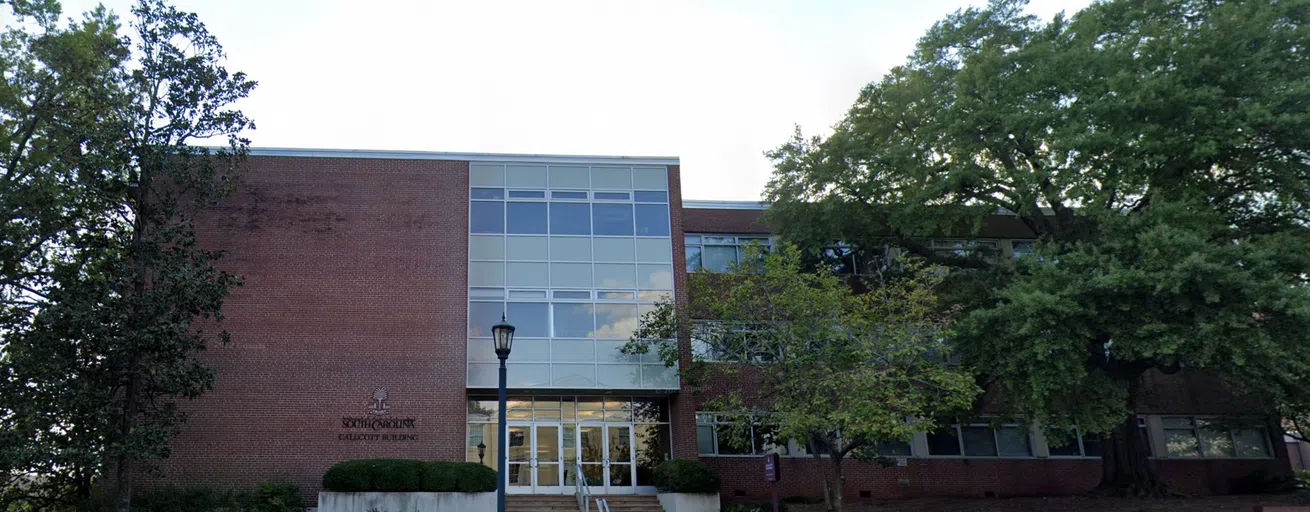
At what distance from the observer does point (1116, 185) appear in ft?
68.6

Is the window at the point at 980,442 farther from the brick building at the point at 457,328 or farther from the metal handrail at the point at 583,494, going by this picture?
the metal handrail at the point at 583,494

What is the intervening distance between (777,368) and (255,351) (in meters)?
12.7

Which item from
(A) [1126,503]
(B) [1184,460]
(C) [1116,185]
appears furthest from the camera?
(B) [1184,460]

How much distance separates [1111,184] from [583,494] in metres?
13.8

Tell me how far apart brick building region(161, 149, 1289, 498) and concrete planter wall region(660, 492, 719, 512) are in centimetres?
179

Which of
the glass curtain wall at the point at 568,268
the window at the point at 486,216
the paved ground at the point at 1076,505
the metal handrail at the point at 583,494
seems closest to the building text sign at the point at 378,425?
the glass curtain wall at the point at 568,268

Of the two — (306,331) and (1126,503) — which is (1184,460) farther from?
(306,331)

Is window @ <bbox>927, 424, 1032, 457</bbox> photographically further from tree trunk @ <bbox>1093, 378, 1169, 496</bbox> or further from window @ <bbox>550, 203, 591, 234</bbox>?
window @ <bbox>550, 203, 591, 234</bbox>

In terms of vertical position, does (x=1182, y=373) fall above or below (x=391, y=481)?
above

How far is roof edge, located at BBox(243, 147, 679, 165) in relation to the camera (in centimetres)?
2542

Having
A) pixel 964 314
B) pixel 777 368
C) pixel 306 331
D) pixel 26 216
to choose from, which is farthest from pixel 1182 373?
pixel 26 216

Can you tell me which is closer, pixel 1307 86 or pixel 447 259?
pixel 1307 86

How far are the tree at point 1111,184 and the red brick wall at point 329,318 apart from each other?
10.1m

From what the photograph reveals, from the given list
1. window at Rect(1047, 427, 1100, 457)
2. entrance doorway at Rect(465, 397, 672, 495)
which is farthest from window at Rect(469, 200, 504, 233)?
window at Rect(1047, 427, 1100, 457)
